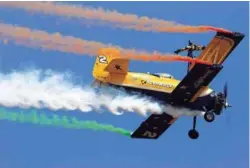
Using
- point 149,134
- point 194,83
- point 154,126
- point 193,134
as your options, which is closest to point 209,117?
point 194,83

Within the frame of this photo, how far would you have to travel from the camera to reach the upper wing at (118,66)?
40.1 m

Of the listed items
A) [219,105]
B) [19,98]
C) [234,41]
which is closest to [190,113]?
[219,105]

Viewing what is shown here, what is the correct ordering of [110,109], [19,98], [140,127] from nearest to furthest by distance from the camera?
[19,98] → [110,109] → [140,127]

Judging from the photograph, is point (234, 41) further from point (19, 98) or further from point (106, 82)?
point (19, 98)

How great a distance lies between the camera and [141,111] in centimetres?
4191

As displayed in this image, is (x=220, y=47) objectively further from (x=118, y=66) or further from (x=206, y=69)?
(x=118, y=66)

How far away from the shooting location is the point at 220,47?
4050 cm

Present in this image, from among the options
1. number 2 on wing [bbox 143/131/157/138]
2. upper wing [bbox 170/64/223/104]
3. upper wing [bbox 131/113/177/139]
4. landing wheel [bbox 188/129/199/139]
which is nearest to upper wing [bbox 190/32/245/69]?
upper wing [bbox 170/64/223/104]

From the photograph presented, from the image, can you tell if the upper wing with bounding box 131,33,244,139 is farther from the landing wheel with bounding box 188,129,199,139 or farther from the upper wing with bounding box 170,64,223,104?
the landing wheel with bounding box 188,129,199,139

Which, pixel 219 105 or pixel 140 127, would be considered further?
pixel 140 127

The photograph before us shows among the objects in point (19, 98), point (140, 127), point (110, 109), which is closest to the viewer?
point (19, 98)

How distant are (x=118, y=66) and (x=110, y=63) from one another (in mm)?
412

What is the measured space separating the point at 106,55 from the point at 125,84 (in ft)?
6.78

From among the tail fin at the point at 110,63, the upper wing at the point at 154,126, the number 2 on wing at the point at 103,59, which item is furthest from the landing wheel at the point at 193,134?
the number 2 on wing at the point at 103,59
